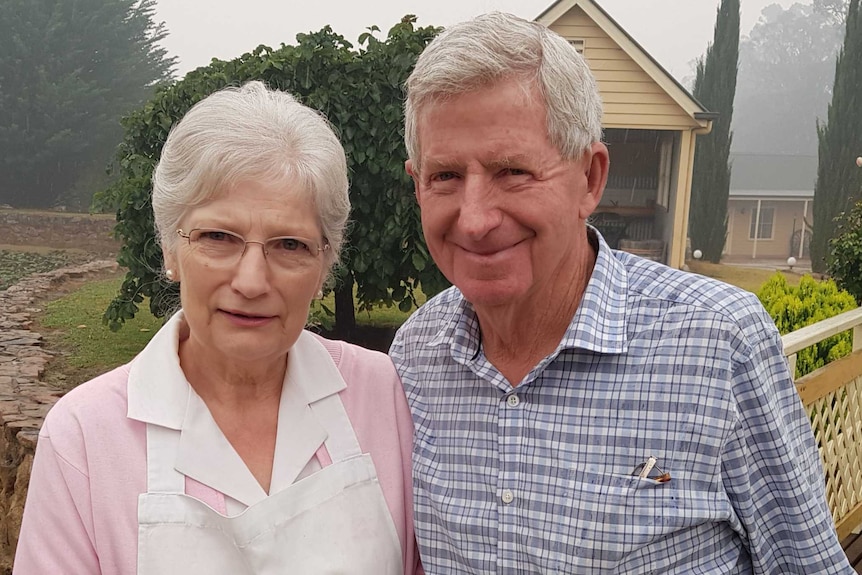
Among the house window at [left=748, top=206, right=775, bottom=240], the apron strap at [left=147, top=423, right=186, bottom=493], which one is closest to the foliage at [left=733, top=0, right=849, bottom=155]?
the house window at [left=748, top=206, right=775, bottom=240]

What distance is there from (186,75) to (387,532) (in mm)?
3727

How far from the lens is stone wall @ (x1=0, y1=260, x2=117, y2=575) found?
3.20 m

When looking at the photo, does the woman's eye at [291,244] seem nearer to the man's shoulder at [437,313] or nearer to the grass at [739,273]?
the man's shoulder at [437,313]

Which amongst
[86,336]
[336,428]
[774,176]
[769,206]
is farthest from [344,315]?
[774,176]

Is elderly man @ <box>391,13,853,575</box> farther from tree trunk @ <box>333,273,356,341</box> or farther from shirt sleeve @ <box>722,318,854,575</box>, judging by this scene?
tree trunk @ <box>333,273,356,341</box>

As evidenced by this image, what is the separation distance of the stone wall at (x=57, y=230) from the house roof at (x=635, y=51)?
210 inches

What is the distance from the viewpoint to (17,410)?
11.7 ft

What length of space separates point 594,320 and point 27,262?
368 inches

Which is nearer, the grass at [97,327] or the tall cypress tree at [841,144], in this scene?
the grass at [97,327]

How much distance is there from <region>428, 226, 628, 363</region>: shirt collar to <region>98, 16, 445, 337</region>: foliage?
2706 mm

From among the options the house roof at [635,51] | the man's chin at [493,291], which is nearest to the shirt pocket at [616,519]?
the man's chin at [493,291]

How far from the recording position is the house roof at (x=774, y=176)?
36.0 ft

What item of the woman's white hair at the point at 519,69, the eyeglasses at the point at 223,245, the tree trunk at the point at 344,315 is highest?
the woman's white hair at the point at 519,69

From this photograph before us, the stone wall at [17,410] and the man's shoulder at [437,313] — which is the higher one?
the man's shoulder at [437,313]
